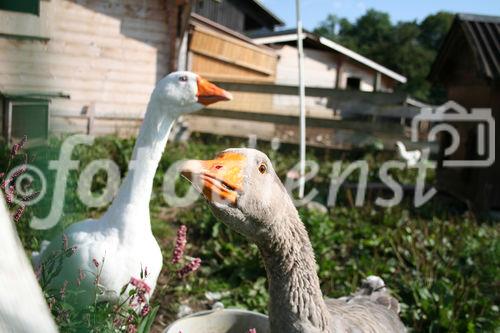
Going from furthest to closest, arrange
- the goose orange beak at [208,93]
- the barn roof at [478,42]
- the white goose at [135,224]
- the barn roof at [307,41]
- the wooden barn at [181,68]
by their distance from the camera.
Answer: the barn roof at [307,41] < the wooden barn at [181,68] < the barn roof at [478,42] < the goose orange beak at [208,93] < the white goose at [135,224]

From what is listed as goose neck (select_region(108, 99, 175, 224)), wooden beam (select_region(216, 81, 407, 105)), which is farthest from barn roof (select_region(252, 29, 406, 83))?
goose neck (select_region(108, 99, 175, 224))

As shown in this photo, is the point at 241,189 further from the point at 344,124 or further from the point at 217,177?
the point at 344,124

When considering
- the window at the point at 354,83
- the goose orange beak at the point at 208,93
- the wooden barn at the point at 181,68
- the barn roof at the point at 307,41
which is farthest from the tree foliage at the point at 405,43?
the goose orange beak at the point at 208,93

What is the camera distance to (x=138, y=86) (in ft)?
24.0

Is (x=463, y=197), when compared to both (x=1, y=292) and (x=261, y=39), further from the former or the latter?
(x=261, y=39)

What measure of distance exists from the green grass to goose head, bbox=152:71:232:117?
57 cm

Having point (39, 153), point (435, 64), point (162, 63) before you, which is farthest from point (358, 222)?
point (162, 63)

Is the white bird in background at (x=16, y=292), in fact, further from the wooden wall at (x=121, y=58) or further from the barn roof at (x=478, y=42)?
the wooden wall at (x=121, y=58)

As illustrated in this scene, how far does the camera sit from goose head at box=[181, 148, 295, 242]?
1187 millimetres

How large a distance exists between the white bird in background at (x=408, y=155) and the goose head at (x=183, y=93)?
5687 mm

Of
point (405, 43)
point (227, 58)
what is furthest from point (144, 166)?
point (405, 43)

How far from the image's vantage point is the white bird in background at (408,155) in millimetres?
7789

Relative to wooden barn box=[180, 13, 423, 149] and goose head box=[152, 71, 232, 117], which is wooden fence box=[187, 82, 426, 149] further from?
goose head box=[152, 71, 232, 117]

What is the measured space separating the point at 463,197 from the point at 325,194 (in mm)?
1449
